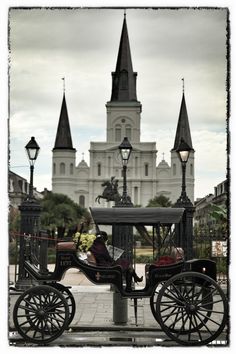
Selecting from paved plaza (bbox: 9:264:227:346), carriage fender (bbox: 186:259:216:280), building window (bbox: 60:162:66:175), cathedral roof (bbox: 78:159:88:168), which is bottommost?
paved plaza (bbox: 9:264:227:346)

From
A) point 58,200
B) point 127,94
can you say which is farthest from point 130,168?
point 58,200

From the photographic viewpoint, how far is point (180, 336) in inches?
249

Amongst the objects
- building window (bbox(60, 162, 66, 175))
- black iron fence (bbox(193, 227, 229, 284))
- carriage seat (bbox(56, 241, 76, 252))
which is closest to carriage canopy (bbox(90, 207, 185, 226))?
carriage seat (bbox(56, 241, 76, 252))

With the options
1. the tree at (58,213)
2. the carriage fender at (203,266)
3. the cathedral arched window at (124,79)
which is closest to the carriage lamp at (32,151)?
the carriage fender at (203,266)

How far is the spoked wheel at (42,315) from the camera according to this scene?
616 centimetres

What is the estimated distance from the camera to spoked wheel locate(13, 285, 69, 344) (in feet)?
20.2

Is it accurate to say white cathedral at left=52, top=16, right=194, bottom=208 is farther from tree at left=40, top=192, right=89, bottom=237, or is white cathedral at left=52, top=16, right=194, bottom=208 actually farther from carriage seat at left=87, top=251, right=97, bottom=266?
carriage seat at left=87, top=251, right=97, bottom=266

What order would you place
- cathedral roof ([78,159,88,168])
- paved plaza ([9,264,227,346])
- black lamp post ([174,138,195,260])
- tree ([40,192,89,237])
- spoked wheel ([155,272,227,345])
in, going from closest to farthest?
1. spoked wheel ([155,272,227,345])
2. paved plaza ([9,264,227,346])
3. black lamp post ([174,138,195,260])
4. tree ([40,192,89,237])
5. cathedral roof ([78,159,88,168])

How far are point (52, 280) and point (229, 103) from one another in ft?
9.54

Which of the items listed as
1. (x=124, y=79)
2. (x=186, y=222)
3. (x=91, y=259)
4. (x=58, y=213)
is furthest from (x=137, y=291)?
(x=124, y=79)

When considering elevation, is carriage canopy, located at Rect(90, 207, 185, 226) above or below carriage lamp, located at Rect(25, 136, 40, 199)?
below

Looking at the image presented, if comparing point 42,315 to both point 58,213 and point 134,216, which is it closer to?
point 134,216

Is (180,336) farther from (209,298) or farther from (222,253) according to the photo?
(222,253)

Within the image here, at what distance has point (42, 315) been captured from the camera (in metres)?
6.29
